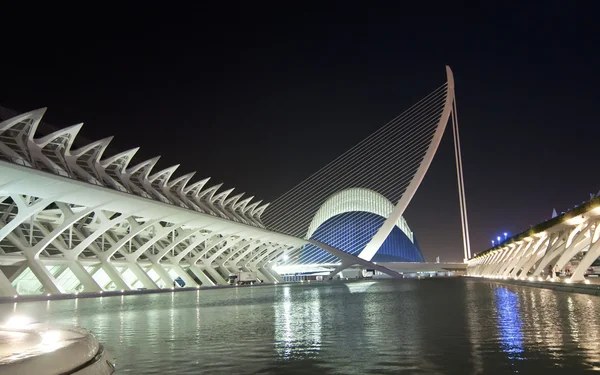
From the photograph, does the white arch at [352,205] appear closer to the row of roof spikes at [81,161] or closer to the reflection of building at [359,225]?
the reflection of building at [359,225]

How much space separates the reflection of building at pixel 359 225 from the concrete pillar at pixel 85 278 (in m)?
59.0

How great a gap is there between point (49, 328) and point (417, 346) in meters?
4.22

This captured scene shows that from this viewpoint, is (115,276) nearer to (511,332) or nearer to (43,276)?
(43,276)

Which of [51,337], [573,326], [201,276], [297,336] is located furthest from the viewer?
[201,276]

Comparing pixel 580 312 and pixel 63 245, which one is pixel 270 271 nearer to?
pixel 63 245

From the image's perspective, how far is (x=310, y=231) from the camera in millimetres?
96312

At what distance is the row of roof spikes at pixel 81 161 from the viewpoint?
25531 mm

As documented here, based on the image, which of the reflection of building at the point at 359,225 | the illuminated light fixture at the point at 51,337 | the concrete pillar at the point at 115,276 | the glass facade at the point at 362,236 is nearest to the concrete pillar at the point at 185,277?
the concrete pillar at the point at 115,276

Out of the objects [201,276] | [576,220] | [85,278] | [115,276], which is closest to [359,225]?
[201,276]

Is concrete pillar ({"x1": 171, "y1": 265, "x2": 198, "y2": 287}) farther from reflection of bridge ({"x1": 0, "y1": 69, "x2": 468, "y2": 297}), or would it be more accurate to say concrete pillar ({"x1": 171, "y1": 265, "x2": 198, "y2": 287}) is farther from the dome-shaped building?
the dome-shaped building

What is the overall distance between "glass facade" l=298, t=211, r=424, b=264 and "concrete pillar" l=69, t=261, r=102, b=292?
58599 mm

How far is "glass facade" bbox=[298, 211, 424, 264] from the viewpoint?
8950 cm

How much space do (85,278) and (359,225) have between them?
218 ft

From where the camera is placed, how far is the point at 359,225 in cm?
9369
